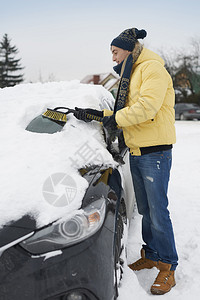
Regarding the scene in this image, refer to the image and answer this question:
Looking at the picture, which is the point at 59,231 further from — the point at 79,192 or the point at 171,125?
the point at 171,125

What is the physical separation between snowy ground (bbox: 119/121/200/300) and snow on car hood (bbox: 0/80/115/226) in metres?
0.74

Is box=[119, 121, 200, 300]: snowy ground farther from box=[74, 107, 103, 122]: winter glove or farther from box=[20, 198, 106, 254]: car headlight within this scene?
box=[74, 107, 103, 122]: winter glove

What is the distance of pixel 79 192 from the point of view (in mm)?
1638

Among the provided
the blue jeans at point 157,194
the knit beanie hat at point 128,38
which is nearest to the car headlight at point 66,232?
the blue jeans at point 157,194

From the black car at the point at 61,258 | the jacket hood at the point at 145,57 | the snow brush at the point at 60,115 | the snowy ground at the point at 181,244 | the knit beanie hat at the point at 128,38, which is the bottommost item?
the snowy ground at the point at 181,244

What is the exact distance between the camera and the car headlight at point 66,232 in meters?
1.36

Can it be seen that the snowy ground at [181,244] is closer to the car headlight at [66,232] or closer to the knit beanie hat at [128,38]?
the car headlight at [66,232]

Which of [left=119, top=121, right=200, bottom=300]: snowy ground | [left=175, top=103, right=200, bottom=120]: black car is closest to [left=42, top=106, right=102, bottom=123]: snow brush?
[left=119, top=121, right=200, bottom=300]: snowy ground

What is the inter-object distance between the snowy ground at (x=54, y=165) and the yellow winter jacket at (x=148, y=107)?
0.90 feet

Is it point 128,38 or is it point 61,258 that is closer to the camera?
point 61,258

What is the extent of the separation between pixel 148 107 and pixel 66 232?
3.38 feet

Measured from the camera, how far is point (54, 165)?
1799 millimetres

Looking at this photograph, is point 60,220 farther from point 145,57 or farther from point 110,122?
point 145,57

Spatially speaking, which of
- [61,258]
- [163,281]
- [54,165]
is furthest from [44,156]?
[163,281]
